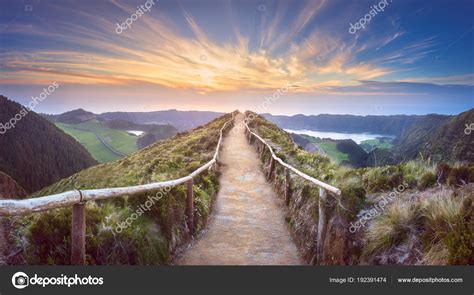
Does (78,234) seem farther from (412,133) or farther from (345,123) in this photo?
(345,123)

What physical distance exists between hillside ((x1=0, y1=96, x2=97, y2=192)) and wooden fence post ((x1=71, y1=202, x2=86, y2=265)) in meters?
77.8

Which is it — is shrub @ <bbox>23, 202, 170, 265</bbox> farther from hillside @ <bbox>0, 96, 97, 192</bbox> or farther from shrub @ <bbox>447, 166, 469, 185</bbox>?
hillside @ <bbox>0, 96, 97, 192</bbox>

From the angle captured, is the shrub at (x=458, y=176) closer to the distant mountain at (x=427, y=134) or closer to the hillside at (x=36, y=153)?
the distant mountain at (x=427, y=134)

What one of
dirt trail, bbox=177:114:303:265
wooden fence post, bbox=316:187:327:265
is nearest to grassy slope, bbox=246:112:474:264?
wooden fence post, bbox=316:187:327:265

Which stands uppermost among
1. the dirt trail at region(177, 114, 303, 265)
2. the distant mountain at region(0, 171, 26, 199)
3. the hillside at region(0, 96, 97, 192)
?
the dirt trail at region(177, 114, 303, 265)

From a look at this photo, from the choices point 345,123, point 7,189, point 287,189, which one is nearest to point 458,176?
point 287,189

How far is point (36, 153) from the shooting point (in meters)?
108

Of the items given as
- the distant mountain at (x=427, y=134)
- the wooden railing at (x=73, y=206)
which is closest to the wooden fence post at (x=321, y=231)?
the wooden railing at (x=73, y=206)

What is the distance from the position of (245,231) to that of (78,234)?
18.3ft

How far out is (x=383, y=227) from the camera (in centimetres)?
526

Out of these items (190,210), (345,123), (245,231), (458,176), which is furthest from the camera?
(345,123)

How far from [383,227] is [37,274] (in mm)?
4502

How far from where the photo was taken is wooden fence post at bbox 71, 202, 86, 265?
4.38 m

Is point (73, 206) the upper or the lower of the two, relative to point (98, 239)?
upper
